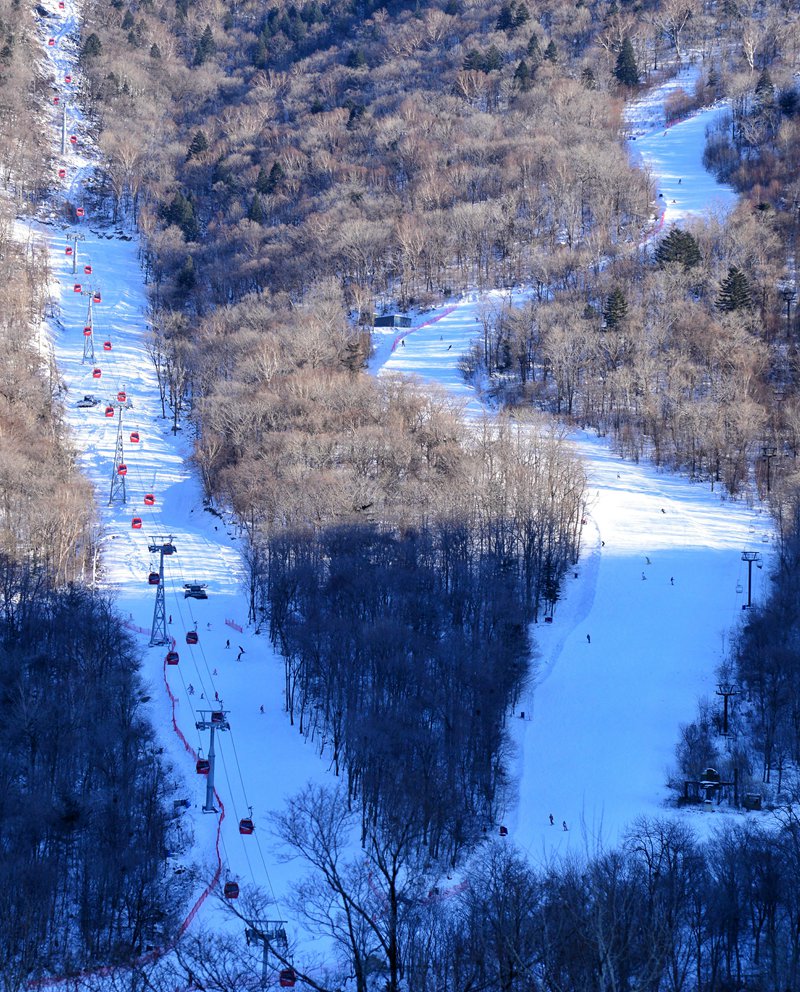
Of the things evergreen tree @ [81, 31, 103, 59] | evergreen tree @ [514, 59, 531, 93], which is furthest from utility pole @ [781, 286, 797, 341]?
evergreen tree @ [81, 31, 103, 59]

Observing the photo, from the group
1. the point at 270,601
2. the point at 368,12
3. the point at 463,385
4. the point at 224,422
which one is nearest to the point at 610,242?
the point at 463,385

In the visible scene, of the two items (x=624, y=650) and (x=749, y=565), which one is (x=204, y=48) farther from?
(x=624, y=650)

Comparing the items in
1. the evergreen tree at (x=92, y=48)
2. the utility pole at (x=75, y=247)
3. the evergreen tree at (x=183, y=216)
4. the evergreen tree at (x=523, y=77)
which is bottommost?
the utility pole at (x=75, y=247)

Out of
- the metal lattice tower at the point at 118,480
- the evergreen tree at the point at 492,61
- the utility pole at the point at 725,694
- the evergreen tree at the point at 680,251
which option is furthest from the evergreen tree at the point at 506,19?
the utility pole at the point at 725,694

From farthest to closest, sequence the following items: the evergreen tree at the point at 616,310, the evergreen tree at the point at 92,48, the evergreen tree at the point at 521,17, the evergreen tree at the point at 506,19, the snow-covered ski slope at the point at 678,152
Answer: the evergreen tree at the point at 92,48
the evergreen tree at the point at 506,19
the evergreen tree at the point at 521,17
the snow-covered ski slope at the point at 678,152
the evergreen tree at the point at 616,310

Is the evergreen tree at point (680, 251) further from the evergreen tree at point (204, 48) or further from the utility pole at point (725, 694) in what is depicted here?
the evergreen tree at point (204, 48)

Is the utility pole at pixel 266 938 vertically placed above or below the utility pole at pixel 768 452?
below

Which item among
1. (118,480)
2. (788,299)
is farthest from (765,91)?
(118,480)
